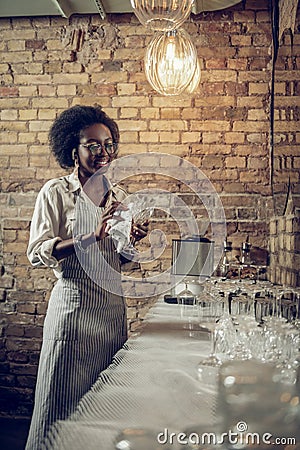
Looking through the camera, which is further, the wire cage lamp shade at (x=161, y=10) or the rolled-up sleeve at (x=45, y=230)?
the rolled-up sleeve at (x=45, y=230)

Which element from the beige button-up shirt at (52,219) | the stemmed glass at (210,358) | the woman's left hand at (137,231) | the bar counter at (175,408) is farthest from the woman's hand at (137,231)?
the bar counter at (175,408)

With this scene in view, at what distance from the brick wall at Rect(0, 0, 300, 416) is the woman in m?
0.71

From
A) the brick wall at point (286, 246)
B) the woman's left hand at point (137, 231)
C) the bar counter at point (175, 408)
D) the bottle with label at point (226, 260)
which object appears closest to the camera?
the bar counter at point (175, 408)

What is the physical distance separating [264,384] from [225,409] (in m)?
0.19

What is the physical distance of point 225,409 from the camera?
123 centimetres

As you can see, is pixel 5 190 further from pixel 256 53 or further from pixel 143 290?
pixel 256 53

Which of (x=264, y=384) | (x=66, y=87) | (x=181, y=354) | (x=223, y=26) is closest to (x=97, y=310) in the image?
(x=181, y=354)

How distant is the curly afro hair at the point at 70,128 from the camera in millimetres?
3405

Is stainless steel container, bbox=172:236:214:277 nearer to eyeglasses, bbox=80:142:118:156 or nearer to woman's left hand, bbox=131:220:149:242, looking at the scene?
woman's left hand, bbox=131:220:149:242

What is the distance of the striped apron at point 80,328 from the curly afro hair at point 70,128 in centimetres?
53

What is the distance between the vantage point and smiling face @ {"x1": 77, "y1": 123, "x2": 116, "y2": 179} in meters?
3.26

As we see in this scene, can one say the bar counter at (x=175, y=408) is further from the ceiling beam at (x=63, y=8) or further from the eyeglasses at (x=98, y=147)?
the ceiling beam at (x=63, y=8)

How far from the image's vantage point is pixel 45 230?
9.21ft

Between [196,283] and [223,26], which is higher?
[223,26]
